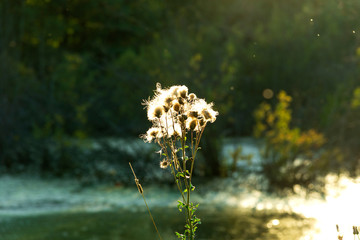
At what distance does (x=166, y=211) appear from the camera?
6.16m

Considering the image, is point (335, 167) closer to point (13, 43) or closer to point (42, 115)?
point (42, 115)

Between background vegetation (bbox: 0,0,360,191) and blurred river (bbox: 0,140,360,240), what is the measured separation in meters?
0.63

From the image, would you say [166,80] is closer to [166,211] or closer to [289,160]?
[289,160]

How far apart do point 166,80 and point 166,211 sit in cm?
190

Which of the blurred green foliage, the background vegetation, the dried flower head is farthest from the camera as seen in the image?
the background vegetation

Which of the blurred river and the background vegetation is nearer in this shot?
the blurred river

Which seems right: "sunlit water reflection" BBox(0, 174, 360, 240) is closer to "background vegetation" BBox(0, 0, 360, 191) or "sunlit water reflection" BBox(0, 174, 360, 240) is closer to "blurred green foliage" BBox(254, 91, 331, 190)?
"blurred green foliage" BBox(254, 91, 331, 190)

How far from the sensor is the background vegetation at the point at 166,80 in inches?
300

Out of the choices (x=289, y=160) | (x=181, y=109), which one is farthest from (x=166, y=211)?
(x=181, y=109)

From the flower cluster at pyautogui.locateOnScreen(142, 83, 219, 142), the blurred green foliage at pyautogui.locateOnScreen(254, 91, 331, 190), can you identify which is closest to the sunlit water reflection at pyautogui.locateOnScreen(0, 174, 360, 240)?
the blurred green foliage at pyautogui.locateOnScreen(254, 91, 331, 190)

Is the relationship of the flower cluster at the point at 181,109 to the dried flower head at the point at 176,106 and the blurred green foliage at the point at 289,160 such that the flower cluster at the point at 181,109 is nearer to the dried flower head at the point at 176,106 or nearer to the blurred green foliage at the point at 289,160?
the dried flower head at the point at 176,106

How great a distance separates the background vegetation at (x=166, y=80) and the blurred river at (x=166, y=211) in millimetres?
630

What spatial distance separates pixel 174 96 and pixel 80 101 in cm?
669

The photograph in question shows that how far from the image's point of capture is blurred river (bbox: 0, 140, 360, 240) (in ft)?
17.5
